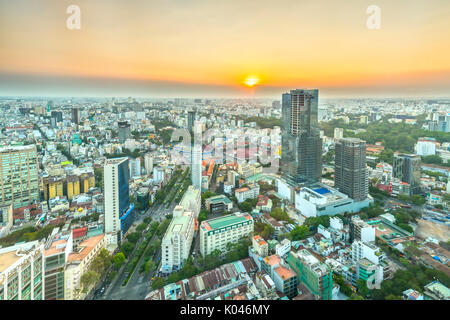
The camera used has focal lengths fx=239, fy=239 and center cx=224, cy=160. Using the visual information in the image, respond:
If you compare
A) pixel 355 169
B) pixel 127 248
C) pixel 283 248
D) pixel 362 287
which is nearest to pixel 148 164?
pixel 127 248

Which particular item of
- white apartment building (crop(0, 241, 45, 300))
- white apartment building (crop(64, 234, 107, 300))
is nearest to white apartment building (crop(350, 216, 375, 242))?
white apartment building (crop(64, 234, 107, 300))

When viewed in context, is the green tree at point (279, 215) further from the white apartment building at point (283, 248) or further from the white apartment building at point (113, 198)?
the white apartment building at point (113, 198)

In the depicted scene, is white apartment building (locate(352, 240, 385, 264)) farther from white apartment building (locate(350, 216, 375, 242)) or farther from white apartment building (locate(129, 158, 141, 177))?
white apartment building (locate(129, 158, 141, 177))

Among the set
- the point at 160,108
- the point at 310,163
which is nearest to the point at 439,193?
the point at 310,163

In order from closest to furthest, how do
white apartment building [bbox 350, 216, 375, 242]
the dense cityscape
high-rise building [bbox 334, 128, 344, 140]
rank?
the dense cityscape
white apartment building [bbox 350, 216, 375, 242]
high-rise building [bbox 334, 128, 344, 140]

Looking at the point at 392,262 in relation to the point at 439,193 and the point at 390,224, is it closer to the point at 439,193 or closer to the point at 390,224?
the point at 390,224

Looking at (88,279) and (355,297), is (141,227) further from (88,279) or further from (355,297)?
(355,297)
